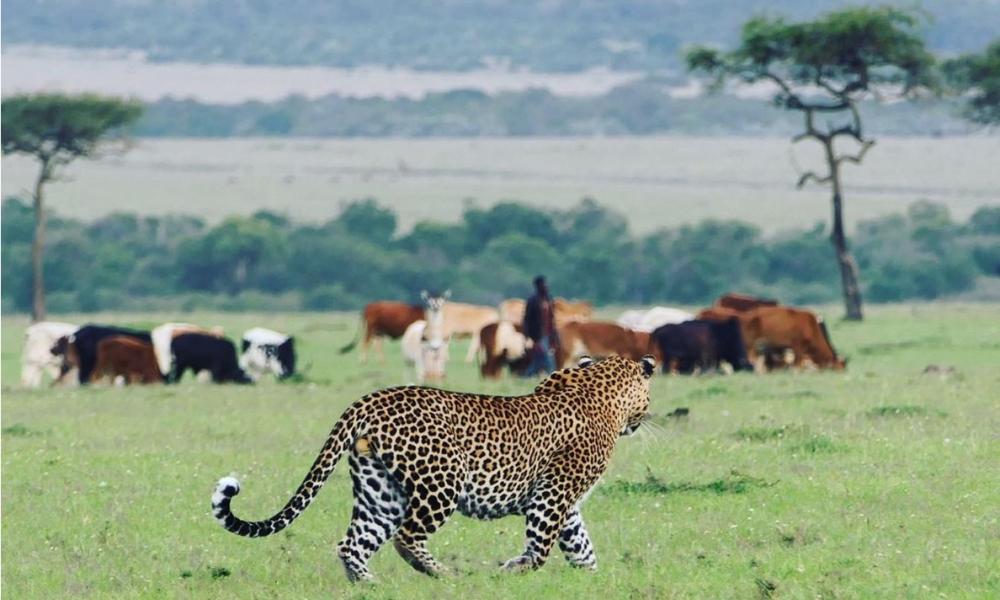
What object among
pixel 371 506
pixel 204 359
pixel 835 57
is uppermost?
pixel 835 57

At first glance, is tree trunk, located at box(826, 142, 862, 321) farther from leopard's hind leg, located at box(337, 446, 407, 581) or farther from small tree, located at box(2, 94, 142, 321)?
leopard's hind leg, located at box(337, 446, 407, 581)

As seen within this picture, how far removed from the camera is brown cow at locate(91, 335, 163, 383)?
87.7 ft

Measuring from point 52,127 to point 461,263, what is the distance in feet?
94.0

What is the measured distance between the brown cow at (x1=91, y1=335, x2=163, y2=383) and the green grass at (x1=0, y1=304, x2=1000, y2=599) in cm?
533

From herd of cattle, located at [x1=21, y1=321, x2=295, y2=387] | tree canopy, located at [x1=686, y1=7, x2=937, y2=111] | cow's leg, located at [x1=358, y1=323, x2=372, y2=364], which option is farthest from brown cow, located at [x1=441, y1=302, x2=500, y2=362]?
tree canopy, located at [x1=686, y1=7, x2=937, y2=111]

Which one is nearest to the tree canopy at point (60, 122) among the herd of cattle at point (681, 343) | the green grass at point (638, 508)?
the herd of cattle at point (681, 343)

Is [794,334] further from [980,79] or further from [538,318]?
[980,79]

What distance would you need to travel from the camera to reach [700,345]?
1041 inches

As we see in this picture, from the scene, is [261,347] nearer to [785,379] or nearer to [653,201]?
[785,379]

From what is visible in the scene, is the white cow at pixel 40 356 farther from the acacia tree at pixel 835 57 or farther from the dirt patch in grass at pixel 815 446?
the acacia tree at pixel 835 57

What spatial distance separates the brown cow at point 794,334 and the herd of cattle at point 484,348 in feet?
0.04

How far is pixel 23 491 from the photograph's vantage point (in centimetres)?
1454

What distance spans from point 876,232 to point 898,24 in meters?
44.9

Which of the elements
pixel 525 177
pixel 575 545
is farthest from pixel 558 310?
pixel 525 177
